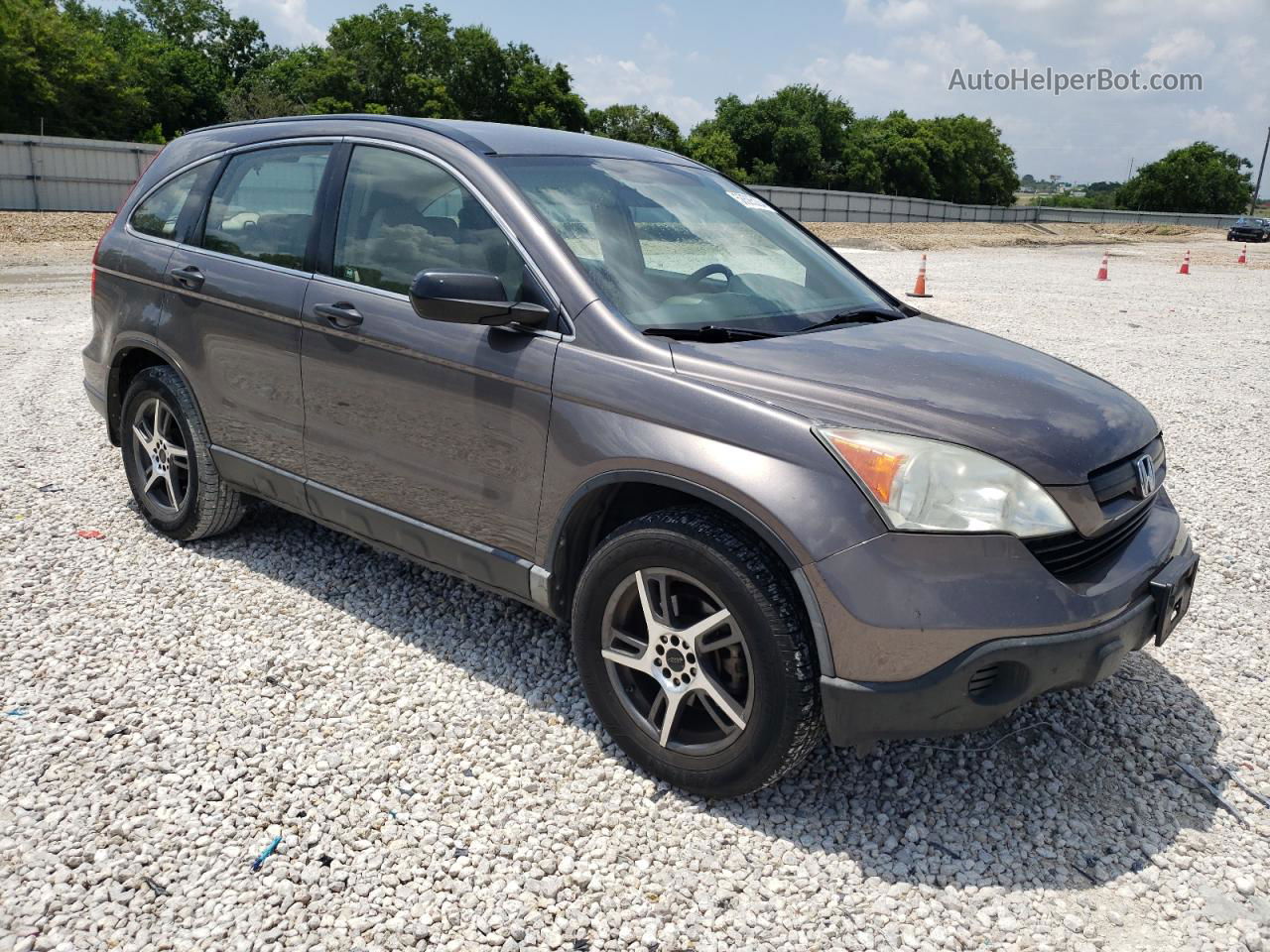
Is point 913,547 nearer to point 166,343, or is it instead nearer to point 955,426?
point 955,426

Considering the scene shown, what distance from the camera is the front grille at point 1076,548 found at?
2721mm

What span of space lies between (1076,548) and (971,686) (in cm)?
49

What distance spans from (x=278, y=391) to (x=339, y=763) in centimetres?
159

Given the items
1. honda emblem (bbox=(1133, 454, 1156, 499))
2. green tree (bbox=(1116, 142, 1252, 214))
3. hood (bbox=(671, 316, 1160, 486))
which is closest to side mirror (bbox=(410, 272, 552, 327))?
hood (bbox=(671, 316, 1160, 486))

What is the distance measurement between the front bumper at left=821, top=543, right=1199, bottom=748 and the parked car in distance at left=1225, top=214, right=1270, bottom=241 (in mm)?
56402

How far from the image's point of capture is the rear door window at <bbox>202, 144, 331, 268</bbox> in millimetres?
4109

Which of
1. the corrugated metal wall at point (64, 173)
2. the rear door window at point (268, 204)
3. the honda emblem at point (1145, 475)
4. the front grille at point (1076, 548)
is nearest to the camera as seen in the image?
the front grille at point (1076, 548)

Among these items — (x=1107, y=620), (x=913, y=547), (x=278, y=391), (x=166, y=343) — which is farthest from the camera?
(x=166, y=343)

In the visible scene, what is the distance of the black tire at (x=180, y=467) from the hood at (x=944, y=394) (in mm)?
2594

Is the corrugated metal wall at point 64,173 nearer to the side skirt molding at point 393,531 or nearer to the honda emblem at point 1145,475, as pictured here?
the side skirt molding at point 393,531

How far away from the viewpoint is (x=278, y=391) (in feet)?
13.5

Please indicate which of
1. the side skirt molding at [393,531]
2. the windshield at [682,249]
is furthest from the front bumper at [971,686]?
the windshield at [682,249]

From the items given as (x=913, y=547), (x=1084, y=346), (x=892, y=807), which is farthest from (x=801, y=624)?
(x=1084, y=346)

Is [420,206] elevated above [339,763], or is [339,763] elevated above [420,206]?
[420,206]
